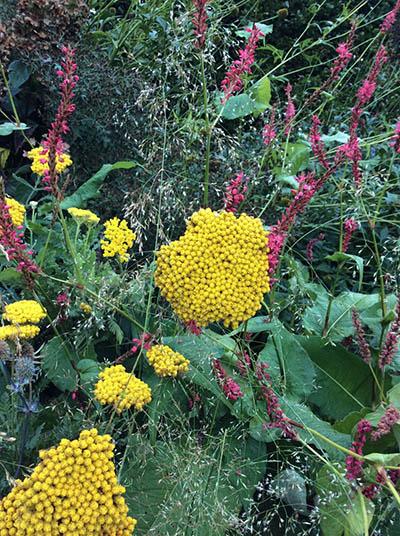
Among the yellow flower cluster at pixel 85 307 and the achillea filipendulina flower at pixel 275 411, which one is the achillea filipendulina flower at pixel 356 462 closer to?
the achillea filipendulina flower at pixel 275 411

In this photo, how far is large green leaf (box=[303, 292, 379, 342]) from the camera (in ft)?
5.80

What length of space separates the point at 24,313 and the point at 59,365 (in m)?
0.20

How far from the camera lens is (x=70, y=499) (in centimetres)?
98

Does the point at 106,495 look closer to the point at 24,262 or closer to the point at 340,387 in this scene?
the point at 24,262

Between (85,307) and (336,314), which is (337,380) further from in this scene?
(85,307)

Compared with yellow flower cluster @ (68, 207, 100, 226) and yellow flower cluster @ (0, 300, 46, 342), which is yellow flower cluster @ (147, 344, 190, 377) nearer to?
yellow flower cluster @ (0, 300, 46, 342)

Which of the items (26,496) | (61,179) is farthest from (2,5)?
(26,496)

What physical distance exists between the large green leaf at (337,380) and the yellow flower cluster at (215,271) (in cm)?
55

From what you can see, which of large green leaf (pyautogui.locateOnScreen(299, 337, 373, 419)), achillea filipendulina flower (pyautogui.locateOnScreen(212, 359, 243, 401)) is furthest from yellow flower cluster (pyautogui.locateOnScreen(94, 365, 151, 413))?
large green leaf (pyautogui.locateOnScreen(299, 337, 373, 419))

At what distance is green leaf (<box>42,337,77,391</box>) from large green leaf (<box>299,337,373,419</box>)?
2.11ft

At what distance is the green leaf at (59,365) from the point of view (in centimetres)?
154

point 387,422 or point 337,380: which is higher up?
point 387,422

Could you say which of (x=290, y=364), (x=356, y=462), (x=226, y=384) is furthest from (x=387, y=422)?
(x=290, y=364)

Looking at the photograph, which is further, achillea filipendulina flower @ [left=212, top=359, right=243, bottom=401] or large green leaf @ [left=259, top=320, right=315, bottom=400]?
large green leaf @ [left=259, top=320, right=315, bottom=400]
